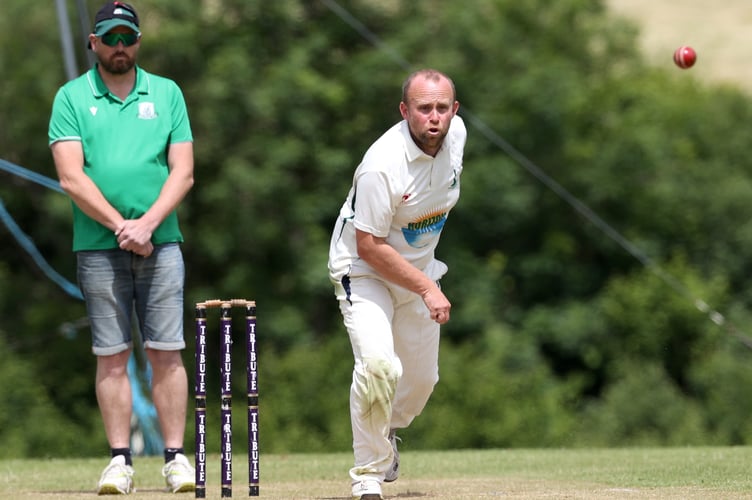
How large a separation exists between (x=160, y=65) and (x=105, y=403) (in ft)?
71.4

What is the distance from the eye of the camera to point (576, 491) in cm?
730

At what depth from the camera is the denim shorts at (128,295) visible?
311 inches

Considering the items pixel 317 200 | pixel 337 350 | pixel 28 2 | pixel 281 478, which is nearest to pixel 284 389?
pixel 337 350

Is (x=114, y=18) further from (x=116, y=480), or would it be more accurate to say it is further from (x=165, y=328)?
(x=116, y=480)

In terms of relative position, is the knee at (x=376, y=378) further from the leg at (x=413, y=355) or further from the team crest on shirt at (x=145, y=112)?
the team crest on shirt at (x=145, y=112)

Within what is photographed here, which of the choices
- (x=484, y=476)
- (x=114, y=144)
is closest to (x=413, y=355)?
(x=484, y=476)

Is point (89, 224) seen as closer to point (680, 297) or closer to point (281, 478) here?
point (281, 478)

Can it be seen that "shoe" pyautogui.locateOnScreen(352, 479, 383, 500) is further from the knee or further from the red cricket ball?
the red cricket ball

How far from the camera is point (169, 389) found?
8.02m

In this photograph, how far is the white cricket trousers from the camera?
6.90 meters

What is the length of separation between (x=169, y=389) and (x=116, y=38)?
1.92 meters

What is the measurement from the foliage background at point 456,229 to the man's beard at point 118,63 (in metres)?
16.8

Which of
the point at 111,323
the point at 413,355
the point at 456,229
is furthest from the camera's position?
the point at 456,229

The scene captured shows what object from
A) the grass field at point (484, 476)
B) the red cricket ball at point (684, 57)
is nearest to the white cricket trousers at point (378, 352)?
the grass field at point (484, 476)
